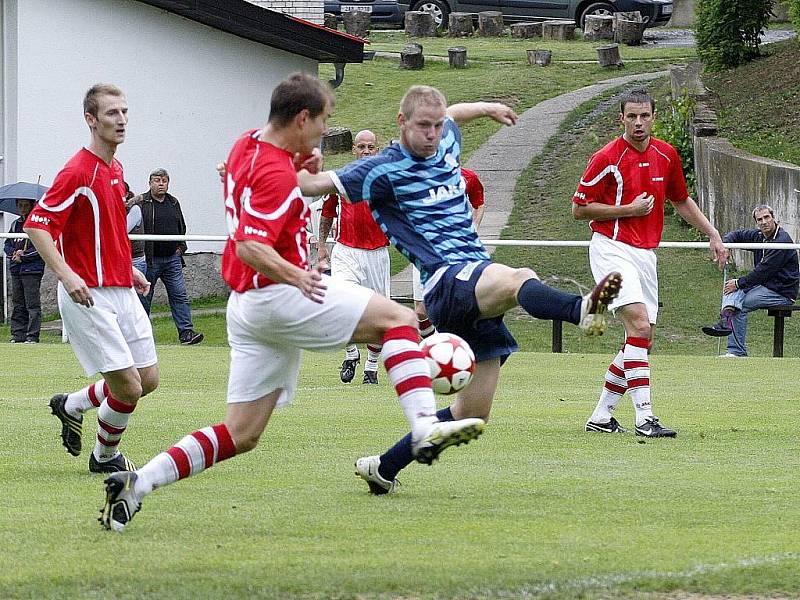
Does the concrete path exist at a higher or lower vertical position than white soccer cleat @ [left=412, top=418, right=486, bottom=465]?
higher

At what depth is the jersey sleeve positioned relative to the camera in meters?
7.10

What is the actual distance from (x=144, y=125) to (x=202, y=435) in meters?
17.2

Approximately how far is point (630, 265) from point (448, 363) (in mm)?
3835

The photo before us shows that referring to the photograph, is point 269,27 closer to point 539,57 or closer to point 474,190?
point 474,190

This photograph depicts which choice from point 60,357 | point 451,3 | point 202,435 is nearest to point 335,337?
point 202,435

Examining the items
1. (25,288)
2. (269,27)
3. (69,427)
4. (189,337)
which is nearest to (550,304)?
(69,427)

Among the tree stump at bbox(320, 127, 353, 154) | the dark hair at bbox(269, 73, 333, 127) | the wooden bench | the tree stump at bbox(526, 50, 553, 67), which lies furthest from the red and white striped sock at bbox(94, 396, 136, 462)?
the tree stump at bbox(526, 50, 553, 67)

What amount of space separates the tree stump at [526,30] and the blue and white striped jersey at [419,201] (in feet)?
116

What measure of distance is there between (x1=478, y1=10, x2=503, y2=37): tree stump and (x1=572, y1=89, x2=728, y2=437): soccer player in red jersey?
108ft

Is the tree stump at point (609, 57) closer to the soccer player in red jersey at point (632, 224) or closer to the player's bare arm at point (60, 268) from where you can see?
the soccer player in red jersey at point (632, 224)

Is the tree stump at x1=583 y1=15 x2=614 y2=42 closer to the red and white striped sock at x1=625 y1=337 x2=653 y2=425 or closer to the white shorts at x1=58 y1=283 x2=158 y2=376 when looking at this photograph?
the red and white striped sock at x1=625 y1=337 x2=653 y2=425

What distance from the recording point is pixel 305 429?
9.66m

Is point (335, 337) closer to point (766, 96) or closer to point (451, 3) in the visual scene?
point (766, 96)

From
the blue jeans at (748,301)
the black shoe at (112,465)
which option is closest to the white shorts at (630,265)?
the black shoe at (112,465)
